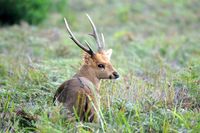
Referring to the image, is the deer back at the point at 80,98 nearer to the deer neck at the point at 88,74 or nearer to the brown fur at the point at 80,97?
the brown fur at the point at 80,97

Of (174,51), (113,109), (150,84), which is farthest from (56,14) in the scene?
(113,109)

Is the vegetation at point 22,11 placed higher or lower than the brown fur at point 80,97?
higher

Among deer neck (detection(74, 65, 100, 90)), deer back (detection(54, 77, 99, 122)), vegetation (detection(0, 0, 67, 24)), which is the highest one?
vegetation (detection(0, 0, 67, 24))

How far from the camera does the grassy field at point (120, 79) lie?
6.15m

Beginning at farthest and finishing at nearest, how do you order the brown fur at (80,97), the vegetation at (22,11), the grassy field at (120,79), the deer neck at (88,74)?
1. the vegetation at (22,11)
2. the deer neck at (88,74)
3. the brown fur at (80,97)
4. the grassy field at (120,79)

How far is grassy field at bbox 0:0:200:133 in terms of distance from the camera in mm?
6152

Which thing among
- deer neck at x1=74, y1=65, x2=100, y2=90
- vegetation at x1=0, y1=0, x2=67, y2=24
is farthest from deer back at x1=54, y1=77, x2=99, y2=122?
vegetation at x1=0, y1=0, x2=67, y2=24

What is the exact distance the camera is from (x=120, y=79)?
28.3 feet

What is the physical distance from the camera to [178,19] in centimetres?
2019

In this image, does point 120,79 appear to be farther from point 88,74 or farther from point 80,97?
point 80,97

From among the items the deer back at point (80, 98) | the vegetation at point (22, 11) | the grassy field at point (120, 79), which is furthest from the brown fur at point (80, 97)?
the vegetation at point (22, 11)

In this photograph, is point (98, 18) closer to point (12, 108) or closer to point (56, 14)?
point (56, 14)

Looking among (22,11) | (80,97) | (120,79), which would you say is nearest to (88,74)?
(80,97)

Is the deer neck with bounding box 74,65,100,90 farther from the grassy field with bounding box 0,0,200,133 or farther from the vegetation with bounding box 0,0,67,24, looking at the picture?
the vegetation with bounding box 0,0,67,24
